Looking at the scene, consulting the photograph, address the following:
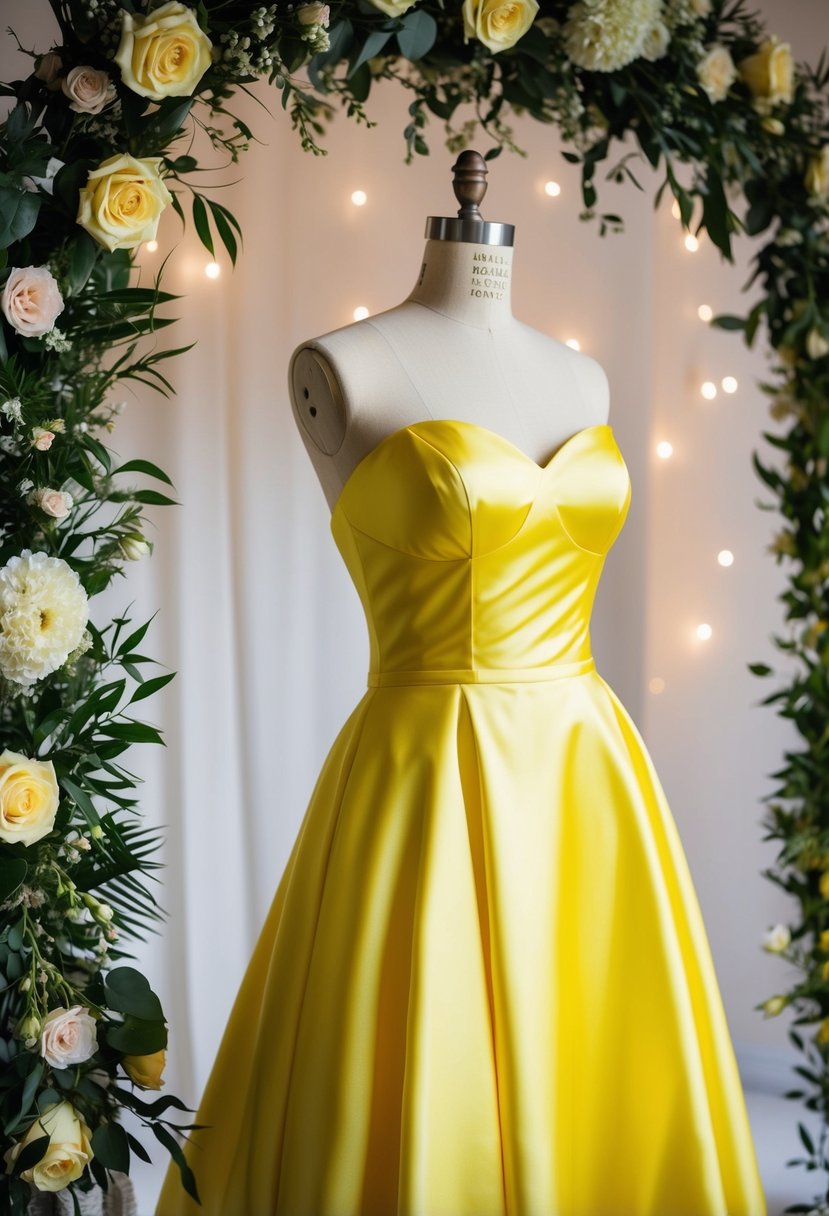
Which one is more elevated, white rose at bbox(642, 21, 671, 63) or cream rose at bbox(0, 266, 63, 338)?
white rose at bbox(642, 21, 671, 63)

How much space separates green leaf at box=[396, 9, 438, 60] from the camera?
58.4 inches

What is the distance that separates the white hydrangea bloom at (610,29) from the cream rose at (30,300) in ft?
2.63

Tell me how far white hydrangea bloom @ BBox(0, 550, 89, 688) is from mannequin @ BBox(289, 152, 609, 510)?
0.42m

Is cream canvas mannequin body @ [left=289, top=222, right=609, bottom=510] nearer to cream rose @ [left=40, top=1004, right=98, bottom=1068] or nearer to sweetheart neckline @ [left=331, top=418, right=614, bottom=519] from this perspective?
sweetheart neckline @ [left=331, top=418, right=614, bottom=519]

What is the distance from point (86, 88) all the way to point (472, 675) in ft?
2.78

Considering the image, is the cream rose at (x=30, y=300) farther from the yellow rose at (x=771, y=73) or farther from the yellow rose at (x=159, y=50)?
the yellow rose at (x=771, y=73)

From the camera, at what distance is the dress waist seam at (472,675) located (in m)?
1.52

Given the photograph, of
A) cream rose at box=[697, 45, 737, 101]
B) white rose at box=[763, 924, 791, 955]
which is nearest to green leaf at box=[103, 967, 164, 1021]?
white rose at box=[763, 924, 791, 955]

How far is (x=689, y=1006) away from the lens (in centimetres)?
150

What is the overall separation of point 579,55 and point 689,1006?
50.9 inches

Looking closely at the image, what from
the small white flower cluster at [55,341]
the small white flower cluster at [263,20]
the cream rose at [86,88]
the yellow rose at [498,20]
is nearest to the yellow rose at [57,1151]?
the small white flower cluster at [55,341]

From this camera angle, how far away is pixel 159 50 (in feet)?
4.23

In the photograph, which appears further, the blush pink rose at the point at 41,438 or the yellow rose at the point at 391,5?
the yellow rose at the point at 391,5

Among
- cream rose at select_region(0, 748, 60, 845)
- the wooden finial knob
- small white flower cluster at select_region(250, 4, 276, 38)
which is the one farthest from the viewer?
the wooden finial knob
